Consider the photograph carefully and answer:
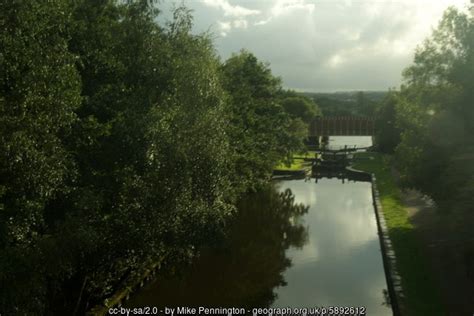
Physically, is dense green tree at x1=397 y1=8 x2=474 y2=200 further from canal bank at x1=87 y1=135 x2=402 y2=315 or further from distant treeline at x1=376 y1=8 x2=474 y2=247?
canal bank at x1=87 y1=135 x2=402 y2=315

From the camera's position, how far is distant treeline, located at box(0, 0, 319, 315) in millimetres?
9414

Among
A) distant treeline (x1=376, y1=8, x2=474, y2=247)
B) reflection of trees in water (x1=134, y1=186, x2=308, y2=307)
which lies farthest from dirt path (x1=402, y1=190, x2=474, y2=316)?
reflection of trees in water (x1=134, y1=186, x2=308, y2=307)

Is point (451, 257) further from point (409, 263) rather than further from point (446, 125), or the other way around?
point (446, 125)

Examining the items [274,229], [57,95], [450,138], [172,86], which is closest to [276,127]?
[274,229]

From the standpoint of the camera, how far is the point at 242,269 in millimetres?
21312

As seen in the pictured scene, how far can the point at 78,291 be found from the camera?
1374 cm

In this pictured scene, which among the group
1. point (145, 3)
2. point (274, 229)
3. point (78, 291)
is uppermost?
point (145, 3)

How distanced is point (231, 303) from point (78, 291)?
570cm

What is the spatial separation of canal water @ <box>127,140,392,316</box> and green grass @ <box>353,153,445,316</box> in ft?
4.56

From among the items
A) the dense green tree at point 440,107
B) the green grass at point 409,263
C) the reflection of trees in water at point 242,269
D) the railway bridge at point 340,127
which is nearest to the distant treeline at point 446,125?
the dense green tree at point 440,107

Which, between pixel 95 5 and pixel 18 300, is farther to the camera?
pixel 95 5

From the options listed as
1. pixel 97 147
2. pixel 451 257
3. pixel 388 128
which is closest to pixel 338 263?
pixel 451 257

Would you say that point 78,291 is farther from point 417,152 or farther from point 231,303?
point 417,152

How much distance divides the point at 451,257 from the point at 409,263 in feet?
6.47
